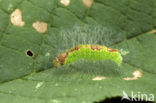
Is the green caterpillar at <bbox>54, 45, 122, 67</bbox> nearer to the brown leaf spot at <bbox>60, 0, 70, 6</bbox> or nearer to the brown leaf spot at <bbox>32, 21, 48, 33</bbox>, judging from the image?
the brown leaf spot at <bbox>32, 21, 48, 33</bbox>

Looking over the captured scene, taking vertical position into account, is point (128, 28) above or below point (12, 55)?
above

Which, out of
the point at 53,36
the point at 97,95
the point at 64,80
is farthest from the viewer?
the point at 53,36

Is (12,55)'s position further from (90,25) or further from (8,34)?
(90,25)

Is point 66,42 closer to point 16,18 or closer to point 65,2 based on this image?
point 65,2

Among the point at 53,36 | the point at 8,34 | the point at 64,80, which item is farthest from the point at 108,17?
the point at 8,34

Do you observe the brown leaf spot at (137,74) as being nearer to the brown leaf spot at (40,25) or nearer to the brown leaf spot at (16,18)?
the brown leaf spot at (40,25)

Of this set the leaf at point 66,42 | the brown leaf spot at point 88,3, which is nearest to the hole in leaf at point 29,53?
the leaf at point 66,42

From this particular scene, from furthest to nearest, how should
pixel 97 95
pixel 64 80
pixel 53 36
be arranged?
pixel 53 36 → pixel 64 80 → pixel 97 95
